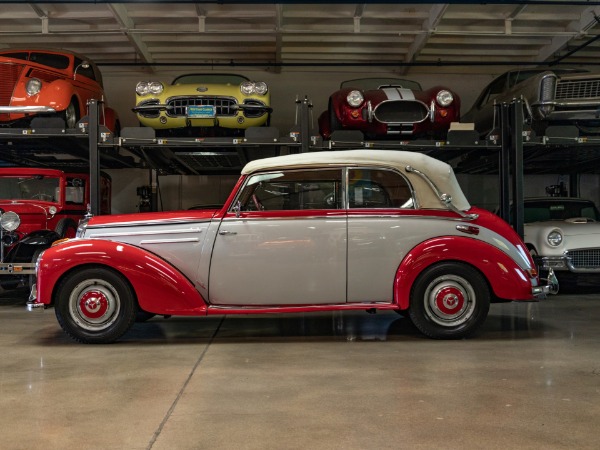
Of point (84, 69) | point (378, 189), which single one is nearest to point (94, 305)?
point (378, 189)

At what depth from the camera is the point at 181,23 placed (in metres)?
10.3

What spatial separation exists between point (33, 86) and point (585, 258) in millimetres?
7341

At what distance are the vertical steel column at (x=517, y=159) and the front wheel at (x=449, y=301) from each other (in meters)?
2.70

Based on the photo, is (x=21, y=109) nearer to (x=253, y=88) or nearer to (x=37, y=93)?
(x=37, y=93)

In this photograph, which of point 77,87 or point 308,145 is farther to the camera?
point 77,87

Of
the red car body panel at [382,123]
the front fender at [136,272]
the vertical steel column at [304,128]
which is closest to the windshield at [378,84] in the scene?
the red car body panel at [382,123]

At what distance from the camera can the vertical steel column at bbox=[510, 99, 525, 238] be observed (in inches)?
278

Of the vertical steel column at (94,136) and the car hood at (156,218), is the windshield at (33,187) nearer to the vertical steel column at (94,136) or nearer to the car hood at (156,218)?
the vertical steel column at (94,136)

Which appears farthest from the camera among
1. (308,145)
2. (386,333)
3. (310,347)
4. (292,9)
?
(292,9)

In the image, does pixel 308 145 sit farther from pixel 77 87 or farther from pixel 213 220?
pixel 77 87

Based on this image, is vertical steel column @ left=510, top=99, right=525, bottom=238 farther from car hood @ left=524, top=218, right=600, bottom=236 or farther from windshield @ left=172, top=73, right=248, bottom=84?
windshield @ left=172, top=73, right=248, bottom=84

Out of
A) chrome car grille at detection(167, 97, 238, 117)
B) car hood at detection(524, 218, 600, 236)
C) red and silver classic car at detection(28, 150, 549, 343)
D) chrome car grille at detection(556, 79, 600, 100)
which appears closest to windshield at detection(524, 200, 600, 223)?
car hood at detection(524, 218, 600, 236)

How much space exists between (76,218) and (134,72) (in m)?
5.32

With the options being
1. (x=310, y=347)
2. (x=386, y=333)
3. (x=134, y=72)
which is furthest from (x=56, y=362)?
(x=134, y=72)
